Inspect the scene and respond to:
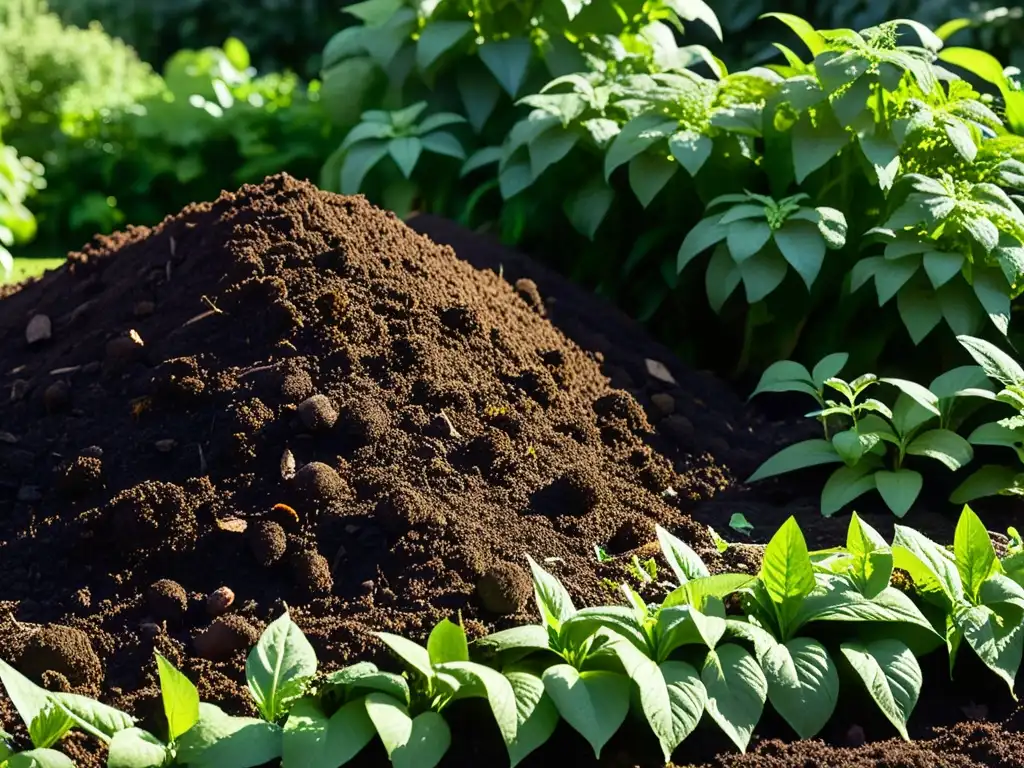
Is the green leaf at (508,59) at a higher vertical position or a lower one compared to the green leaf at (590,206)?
higher

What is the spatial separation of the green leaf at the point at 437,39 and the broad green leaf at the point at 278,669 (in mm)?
2897

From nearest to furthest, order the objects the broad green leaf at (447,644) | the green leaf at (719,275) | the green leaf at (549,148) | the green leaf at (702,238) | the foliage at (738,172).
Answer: the broad green leaf at (447,644), the foliage at (738,172), the green leaf at (702,238), the green leaf at (719,275), the green leaf at (549,148)

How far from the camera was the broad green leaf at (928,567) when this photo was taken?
2650mm

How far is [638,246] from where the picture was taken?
4277 millimetres

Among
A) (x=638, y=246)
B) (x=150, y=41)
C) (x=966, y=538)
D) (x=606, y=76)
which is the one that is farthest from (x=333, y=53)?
(x=150, y=41)

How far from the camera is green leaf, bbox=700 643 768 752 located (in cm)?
234

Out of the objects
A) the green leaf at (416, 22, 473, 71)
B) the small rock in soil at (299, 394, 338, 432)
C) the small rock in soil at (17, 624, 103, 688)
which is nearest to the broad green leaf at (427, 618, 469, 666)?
the small rock in soil at (17, 624, 103, 688)

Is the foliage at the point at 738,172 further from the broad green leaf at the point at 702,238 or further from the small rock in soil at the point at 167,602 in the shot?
the small rock in soil at the point at 167,602

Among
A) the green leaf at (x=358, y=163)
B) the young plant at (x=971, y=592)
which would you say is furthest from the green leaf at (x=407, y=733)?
the green leaf at (x=358, y=163)

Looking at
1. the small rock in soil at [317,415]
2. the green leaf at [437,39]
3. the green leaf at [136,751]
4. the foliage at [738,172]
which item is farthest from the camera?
the green leaf at [437,39]

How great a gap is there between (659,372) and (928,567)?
134cm

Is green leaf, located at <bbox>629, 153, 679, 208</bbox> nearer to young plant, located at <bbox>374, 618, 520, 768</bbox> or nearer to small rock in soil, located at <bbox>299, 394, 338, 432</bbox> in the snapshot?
small rock in soil, located at <bbox>299, 394, 338, 432</bbox>

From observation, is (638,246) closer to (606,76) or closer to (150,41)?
(606,76)

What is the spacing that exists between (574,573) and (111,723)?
3.47 feet
